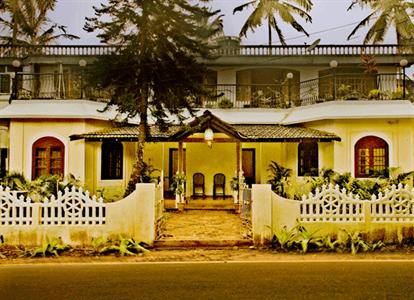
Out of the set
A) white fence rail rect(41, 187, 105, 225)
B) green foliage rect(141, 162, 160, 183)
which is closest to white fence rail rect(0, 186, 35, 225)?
white fence rail rect(41, 187, 105, 225)

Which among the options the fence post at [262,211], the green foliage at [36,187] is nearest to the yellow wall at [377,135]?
the fence post at [262,211]

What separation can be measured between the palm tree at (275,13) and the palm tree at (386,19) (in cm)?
298

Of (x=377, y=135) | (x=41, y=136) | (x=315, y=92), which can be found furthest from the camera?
(x=315, y=92)

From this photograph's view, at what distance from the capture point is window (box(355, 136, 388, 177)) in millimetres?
14490

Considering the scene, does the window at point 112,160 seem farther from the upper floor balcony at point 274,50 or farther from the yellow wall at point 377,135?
the yellow wall at point 377,135

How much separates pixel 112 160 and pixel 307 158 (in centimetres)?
771

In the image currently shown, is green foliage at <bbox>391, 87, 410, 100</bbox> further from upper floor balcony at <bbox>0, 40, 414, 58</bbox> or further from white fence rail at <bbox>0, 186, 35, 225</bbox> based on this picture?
white fence rail at <bbox>0, 186, 35, 225</bbox>

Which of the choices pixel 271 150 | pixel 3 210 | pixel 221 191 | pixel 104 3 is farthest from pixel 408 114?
pixel 3 210

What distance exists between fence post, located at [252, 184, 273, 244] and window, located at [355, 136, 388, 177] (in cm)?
687

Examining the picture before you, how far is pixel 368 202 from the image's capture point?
897 cm

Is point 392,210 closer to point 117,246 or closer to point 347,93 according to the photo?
point 117,246

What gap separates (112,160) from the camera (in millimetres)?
15984

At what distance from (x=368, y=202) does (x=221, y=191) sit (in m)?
9.19

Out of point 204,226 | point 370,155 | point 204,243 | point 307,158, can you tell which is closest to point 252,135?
point 307,158
